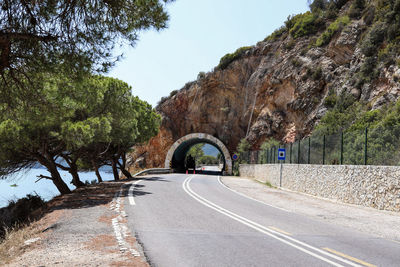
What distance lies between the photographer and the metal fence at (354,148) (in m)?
12.9

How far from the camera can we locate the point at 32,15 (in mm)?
9055

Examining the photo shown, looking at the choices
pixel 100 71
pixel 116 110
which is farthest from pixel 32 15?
pixel 116 110

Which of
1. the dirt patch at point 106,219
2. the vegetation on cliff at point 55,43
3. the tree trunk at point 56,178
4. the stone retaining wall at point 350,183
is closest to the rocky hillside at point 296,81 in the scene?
the stone retaining wall at point 350,183

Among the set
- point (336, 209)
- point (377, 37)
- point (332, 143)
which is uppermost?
point (377, 37)

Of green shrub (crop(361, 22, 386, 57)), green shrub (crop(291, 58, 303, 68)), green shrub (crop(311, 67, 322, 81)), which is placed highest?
green shrub (crop(291, 58, 303, 68))

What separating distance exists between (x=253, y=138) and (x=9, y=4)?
134 ft

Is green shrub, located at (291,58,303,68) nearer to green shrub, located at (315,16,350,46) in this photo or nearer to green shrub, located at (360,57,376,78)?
green shrub, located at (315,16,350,46)

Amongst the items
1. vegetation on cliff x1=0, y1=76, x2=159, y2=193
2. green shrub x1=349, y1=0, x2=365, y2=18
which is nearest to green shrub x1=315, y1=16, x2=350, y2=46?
green shrub x1=349, y1=0, x2=365, y2=18

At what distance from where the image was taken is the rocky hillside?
28953 millimetres

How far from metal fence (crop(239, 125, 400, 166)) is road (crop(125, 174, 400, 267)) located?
513 centimetres

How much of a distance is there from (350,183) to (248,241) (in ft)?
32.2

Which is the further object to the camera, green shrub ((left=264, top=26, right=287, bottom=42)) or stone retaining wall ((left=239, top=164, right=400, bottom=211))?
green shrub ((left=264, top=26, right=287, bottom=42))

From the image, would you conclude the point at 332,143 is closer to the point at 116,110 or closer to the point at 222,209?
the point at 222,209

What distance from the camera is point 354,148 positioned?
49.9 feet
